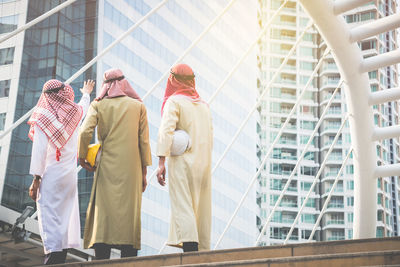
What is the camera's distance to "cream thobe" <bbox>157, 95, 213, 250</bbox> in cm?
573

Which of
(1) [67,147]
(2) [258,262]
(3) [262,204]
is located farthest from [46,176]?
(3) [262,204]

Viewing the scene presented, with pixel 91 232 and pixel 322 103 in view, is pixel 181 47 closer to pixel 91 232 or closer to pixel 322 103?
pixel 322 103

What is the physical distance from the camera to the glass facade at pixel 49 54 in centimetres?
4116

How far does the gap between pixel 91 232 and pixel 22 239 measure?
8.47 metres

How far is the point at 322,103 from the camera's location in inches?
3137

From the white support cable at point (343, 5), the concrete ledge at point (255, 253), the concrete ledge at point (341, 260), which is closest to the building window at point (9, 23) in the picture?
the white support cable at point (343, 5)

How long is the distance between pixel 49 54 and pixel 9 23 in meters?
3.59

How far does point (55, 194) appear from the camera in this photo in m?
5.70

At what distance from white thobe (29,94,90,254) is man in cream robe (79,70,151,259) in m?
0.13

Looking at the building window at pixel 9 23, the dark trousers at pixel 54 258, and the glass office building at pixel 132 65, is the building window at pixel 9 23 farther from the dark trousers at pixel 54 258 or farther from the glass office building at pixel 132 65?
the dark trousers at pixel 54 258

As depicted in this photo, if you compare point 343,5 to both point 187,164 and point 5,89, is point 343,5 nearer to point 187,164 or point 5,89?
point 187,164

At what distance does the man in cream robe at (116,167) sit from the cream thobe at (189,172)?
262 mm

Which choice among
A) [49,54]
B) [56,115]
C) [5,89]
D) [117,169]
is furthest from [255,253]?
[49,54]

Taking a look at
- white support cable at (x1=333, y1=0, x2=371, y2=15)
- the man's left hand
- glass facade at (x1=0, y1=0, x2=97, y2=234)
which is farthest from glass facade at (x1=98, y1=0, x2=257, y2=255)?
the man's left hand
